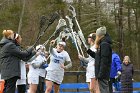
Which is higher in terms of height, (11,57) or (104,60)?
(11,57)

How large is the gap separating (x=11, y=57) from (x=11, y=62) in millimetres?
117

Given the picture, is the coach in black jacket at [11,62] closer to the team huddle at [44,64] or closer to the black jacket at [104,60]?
the team huddle at [44,64]

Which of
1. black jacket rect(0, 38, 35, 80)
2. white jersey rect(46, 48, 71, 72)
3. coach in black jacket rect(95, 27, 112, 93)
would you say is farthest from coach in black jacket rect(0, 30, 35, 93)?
white jersey rect(46, 48, 71, 72)

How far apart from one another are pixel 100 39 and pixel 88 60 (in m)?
1.89

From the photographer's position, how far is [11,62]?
34.4 feet

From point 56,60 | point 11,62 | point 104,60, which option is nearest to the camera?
point 104,60

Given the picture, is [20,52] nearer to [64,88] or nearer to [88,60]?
[88,60]

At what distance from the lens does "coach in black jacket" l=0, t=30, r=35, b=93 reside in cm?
1042

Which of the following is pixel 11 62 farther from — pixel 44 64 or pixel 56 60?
pixel 44 64

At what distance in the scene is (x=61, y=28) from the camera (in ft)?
49.5

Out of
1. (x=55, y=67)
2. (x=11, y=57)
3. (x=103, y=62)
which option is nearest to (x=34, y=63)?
(x=55, y=67)

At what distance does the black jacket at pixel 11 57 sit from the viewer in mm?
10422

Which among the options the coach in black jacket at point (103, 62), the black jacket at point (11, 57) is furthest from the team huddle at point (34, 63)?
the coach in black jacket at point (103, 62)

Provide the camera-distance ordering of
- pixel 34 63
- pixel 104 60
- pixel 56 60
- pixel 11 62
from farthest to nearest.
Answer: pixel 34 63
pixel 56 60
pixel 11 62
pixel 104 60
